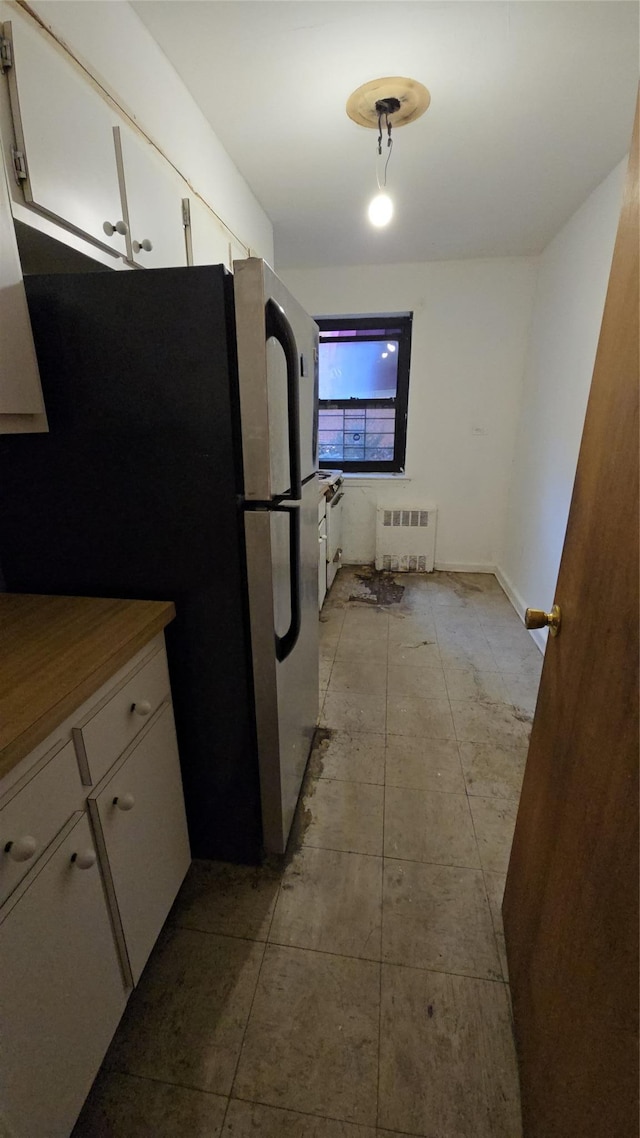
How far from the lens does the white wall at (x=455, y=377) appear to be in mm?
3445

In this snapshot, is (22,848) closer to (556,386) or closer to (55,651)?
(55,651)

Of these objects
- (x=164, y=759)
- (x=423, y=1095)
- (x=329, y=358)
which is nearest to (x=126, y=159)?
(x=164, y=759)

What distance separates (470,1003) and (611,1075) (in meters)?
0.69

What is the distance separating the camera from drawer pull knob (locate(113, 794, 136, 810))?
91 cm

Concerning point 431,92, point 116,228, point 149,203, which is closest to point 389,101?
point 431,92

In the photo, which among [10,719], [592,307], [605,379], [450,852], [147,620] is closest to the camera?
[10,719]

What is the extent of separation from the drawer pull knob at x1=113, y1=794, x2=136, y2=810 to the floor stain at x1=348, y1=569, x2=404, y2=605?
263 centimetres

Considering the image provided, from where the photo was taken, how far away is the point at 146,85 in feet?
4.56

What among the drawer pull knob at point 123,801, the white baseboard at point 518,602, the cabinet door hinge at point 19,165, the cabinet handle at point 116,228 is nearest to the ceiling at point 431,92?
the cabinet handle at point 116,228

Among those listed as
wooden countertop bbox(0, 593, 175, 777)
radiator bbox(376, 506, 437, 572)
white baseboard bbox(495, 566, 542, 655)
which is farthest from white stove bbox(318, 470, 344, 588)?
wooden countertop bbox(0, 593, 175, 777)

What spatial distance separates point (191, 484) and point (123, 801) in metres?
0.70

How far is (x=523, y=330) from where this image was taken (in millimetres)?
3467

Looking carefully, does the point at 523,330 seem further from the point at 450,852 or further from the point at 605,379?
the point at 450,852

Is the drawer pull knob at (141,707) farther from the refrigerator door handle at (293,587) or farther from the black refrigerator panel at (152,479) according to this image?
the refrigerator door handle at (293,587)
